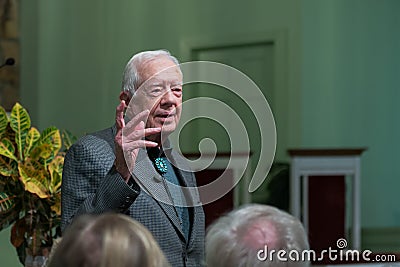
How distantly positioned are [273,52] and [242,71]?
35 cm

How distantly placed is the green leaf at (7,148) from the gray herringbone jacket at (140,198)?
1.69 ft

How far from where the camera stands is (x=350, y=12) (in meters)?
6.92

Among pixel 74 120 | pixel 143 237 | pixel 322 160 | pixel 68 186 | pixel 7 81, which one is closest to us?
pixel 143 237

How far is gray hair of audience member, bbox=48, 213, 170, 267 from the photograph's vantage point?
3.65 ft

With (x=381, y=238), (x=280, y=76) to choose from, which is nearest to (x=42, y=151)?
(x=280, y=76)

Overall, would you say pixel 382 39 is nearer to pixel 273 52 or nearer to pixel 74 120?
pixel 273 52

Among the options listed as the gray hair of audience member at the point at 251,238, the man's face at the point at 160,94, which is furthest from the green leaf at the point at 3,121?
the gray hair of audience member at the point at 251,238

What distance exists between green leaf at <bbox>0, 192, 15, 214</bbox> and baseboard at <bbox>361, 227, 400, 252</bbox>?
4.55 m

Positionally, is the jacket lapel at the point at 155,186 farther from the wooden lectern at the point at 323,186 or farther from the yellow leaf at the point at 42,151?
the wooden lectern at the point at 323,186

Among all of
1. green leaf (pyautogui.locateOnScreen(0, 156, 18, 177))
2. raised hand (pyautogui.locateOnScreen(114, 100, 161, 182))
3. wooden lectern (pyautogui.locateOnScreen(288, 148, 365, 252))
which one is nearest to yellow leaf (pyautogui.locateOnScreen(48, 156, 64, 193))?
green leaf (pyautogui.locateOnScreen(0, 156, 18, 177))

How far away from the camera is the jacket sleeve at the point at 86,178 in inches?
74.2

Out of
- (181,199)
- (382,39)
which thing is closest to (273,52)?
(382,39)

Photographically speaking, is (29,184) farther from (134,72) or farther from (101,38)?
(101,38)

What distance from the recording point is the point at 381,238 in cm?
673
